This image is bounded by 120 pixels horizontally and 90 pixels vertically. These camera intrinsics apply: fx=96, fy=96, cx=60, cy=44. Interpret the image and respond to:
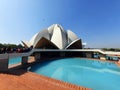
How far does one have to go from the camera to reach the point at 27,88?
5.93m

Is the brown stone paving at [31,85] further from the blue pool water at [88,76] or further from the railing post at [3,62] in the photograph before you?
the railing post at [3,62]

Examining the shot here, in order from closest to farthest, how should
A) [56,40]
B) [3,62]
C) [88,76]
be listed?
[3,62] < [88,76] < [56,40]

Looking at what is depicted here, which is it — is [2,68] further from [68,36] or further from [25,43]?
[68,36]

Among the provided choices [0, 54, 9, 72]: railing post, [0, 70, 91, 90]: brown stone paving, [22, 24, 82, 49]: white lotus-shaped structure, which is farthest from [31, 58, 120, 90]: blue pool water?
[22, 24, 82, 49]: white lotus-shaped structure

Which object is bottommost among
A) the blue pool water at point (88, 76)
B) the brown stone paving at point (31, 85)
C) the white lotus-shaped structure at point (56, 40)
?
the blue pool water at point (88, 76)

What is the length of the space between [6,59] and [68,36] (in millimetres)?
25941

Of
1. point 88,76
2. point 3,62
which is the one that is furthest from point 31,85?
point 88,76

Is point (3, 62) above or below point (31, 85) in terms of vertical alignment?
above

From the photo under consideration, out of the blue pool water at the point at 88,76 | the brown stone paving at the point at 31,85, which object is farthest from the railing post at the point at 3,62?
the blue pool water at the point at 88,76

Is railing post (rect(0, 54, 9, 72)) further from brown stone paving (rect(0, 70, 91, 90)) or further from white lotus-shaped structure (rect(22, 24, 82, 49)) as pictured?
white lotus-shaped structure (rect(22, 24, 82, 49))

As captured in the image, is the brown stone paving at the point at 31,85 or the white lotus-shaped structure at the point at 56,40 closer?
the brown stone paving at the point at 31,85

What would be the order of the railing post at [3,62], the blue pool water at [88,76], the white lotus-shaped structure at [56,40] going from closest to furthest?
the blue pool water at [88,76] < the railing post at [3,62] < the white lotus-shaped structure at [56,40]

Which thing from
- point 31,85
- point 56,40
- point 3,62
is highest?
point 56,40

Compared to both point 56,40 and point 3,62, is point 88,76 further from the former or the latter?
point 56,40
